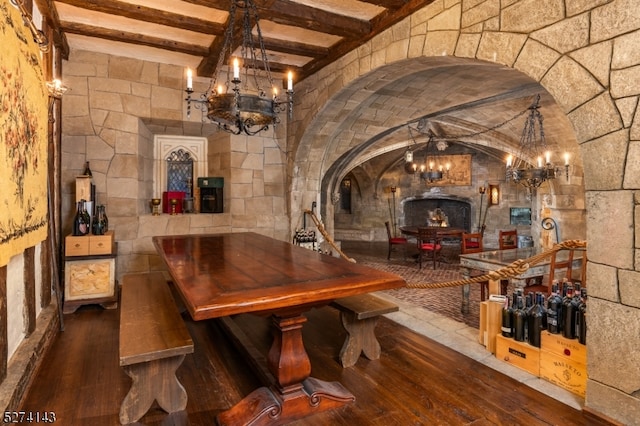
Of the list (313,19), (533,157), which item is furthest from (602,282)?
(533,157)

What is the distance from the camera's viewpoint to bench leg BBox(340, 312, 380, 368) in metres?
2.60

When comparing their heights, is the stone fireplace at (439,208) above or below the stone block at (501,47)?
below

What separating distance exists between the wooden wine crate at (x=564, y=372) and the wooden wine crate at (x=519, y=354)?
0.04 meters

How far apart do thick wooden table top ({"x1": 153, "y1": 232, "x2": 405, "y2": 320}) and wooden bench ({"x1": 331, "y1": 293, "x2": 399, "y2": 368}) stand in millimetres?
414

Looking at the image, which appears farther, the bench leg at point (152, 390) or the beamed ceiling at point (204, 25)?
the beamed ceiling at point (204, 25)

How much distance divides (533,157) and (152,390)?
7608 mm

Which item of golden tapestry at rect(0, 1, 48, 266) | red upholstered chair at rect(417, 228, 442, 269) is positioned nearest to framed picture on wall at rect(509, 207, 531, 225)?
red upholstered chair at rect(417, 228, 442, 269)

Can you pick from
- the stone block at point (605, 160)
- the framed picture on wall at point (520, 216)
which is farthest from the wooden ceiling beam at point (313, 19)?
the framed picture on wall at point (520, 216)

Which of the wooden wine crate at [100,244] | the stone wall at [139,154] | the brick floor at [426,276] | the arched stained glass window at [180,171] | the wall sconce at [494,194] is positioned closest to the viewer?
the wooden wine crate at [100,244]

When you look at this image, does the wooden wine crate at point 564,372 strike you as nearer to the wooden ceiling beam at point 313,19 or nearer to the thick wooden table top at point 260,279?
the thick wooden table top at point 260,279

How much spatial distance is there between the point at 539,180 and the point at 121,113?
566 centimetres

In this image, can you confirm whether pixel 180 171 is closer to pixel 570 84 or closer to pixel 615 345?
pixel 570 84

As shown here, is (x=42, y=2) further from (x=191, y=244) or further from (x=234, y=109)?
(x=191, y=244)

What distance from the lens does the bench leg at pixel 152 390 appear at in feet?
6.44
